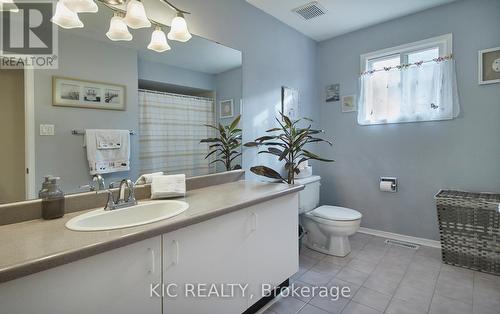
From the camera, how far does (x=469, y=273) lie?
2115mm

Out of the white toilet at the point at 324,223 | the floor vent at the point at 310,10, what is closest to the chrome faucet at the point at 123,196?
the white toilet at the point at 324,223

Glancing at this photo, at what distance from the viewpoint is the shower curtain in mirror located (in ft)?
5.51

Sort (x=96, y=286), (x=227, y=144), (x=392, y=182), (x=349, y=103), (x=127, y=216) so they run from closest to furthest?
(x=96, y=286) < (x=127, y=216) < (x=227, y=144) < (x=392, y=182) < (x=349, y=103)

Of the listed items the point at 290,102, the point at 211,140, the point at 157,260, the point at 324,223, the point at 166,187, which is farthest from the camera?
the point at 290,102

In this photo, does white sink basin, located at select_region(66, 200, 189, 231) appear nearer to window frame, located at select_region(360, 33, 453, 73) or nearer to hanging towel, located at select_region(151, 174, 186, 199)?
hanging towel, located at select_region(151, 174, 186, 199)

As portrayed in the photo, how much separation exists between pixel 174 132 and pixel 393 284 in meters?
2.06

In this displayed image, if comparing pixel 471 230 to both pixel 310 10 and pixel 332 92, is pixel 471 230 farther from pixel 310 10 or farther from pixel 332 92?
pixel 310 10

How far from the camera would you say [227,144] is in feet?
7.30

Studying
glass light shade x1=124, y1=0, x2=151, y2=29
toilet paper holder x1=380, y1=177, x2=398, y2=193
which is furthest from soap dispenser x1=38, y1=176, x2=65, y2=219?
toilet paper holder x1=380, y1=177, x2=398, y2=193

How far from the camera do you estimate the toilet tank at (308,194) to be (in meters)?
2.61

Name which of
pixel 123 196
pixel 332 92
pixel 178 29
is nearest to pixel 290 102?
pixel 332 92

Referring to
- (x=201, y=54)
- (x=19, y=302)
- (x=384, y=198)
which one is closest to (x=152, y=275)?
(x=19, y=302)

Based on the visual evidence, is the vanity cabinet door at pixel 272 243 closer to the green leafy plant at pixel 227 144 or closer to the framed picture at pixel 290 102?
the green leafy plant at pixel 227 144

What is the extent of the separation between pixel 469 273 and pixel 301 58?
8.83ft
